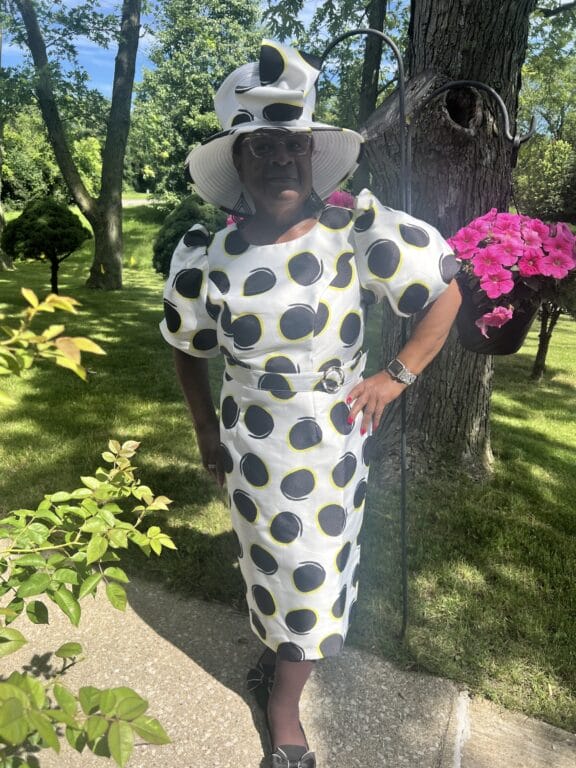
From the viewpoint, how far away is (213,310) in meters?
1.78

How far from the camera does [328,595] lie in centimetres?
186

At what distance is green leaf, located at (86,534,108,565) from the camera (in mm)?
1343

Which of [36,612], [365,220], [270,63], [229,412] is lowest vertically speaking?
[36,612]

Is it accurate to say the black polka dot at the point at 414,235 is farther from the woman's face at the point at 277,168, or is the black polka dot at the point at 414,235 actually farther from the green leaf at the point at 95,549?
the green leaf at the point at 95,549

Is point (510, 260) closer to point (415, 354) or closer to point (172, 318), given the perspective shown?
point (415, 354)

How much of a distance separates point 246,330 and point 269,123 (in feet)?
1.94

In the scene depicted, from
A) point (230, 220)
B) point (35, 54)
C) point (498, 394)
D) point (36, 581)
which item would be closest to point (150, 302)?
point (35, 54)

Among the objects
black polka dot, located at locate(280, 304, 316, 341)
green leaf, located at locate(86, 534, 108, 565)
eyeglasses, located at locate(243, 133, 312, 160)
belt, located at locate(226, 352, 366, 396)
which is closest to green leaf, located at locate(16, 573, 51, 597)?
green leaf, located at locate(86, 534, 108, 565)

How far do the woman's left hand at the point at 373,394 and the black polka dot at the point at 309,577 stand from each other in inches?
19.2

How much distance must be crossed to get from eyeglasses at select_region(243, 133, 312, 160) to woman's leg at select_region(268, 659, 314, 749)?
1.66 m

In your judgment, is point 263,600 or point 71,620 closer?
point 71,620

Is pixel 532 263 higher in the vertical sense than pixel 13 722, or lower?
higher

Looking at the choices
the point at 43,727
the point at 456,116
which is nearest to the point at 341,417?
the point at 43,727

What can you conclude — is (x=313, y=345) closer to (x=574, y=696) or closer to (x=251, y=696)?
(x=251, y=696)
